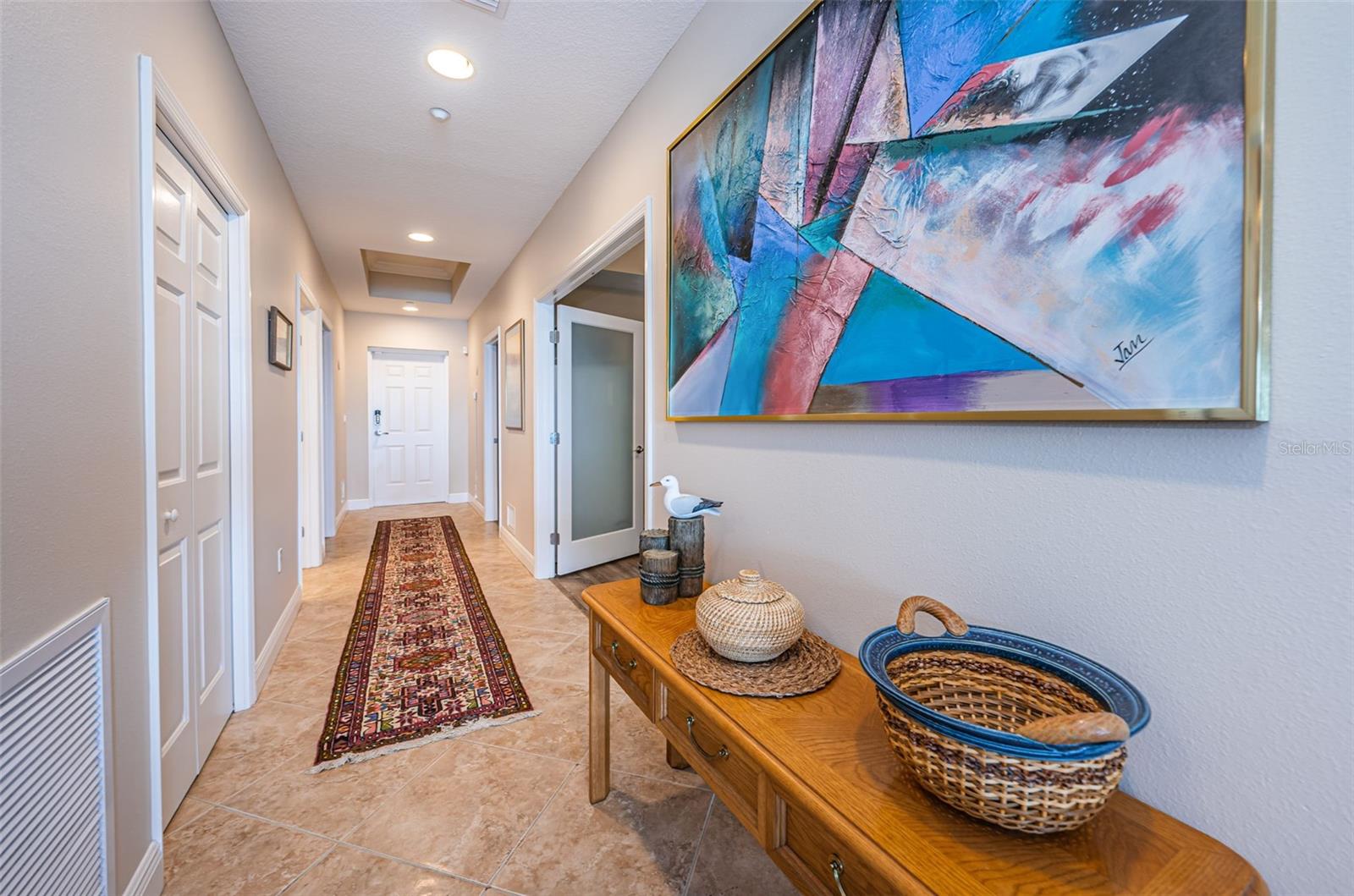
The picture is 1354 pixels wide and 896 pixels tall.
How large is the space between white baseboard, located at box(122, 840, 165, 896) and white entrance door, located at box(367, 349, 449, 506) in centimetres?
569

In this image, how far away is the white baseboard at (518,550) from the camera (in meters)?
3.85

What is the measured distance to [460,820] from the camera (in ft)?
4.97

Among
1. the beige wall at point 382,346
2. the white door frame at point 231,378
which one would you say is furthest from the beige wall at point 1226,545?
the beige wall at point 382,346

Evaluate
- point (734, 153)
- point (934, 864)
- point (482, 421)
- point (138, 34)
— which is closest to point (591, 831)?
point (934, 864)

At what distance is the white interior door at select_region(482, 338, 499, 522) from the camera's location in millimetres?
5516

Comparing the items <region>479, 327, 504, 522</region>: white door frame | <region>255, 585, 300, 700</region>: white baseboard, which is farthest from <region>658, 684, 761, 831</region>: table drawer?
<region>479, 327, 504, 522</region>: white door frame

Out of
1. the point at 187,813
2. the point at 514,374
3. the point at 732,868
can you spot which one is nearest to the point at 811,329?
the point at 732,868

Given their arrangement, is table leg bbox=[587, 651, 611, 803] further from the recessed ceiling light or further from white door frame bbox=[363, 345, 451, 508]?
white door frame bbox=[363, 345, 451, 508]

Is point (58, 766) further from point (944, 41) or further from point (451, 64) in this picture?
point (451, 64)

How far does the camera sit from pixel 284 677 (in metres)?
2.34

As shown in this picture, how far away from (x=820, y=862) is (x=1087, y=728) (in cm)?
43

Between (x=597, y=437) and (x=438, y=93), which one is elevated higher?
(x=438, y=93)

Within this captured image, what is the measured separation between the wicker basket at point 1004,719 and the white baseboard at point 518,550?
326cm

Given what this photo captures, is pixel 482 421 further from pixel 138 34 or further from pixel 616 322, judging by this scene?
pixel 138 34
